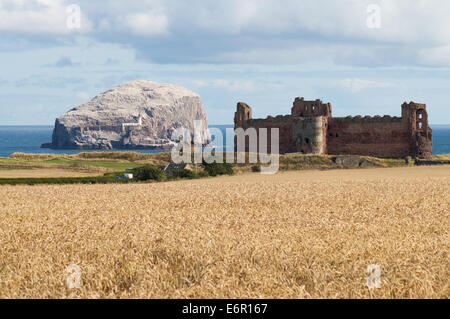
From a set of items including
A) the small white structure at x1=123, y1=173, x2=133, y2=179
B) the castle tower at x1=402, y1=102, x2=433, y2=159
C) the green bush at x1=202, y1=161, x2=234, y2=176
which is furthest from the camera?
the castle tower at x1=402, y1=102, x2=433, y2=159

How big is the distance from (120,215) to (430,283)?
11.9 metres

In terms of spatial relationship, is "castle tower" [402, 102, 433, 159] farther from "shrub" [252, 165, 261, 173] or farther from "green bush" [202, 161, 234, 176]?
"green bush" [202, 161, 234, 176]

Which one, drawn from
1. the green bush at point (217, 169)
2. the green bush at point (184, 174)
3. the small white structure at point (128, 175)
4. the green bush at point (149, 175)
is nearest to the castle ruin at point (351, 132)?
the green bush at point (217, 169)

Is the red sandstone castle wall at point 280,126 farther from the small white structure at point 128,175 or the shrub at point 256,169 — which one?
the small white structure at point 128,175

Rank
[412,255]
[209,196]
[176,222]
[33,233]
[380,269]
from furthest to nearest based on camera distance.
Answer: [209,196] → [176,222] → [33,233] → [412,255] → [380,269]

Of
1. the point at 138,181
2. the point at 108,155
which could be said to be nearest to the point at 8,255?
the point at 138,181

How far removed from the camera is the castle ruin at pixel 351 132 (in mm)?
73562

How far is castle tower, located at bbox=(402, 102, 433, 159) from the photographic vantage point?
73.0 m

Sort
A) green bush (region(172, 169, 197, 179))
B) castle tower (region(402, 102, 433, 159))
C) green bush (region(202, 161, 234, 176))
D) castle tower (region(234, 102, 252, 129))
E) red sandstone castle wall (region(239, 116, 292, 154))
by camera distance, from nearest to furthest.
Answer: green bush (region(172, 169, 197, 179))
green bush (region(202, 161, 234, 176))
castle tower (region(402, 102, 433, 159))
red sandstone castle wall (region(239, 116, 292, 154))
castle tower (region(234, 102, 252, 129))

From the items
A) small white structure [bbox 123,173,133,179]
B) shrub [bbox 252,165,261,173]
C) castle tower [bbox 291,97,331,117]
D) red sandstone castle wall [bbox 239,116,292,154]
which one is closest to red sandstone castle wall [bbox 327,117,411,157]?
castle tower [bbox 291,97,331,117]

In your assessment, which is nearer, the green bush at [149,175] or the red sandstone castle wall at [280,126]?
the green bush at [149,175]

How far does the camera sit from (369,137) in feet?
248
